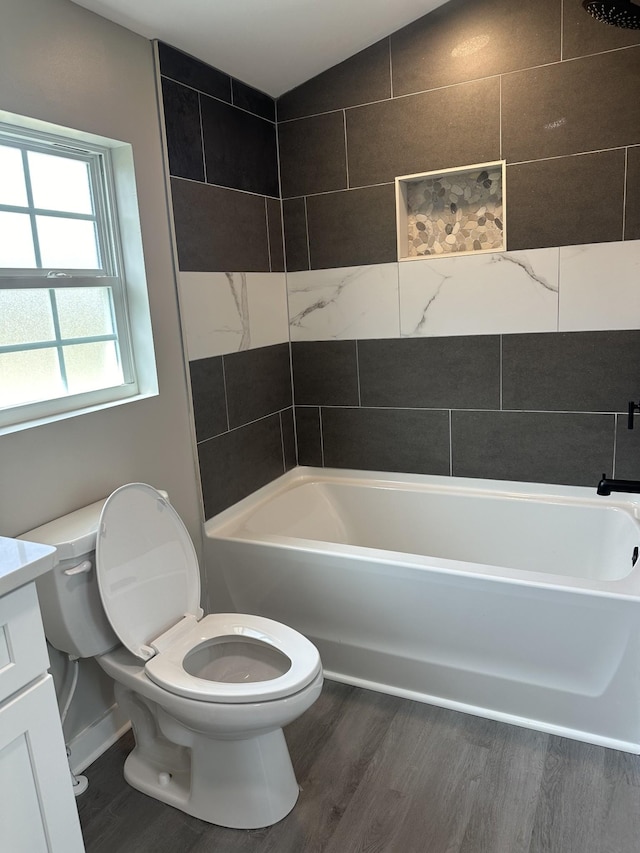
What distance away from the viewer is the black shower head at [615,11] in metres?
1.83

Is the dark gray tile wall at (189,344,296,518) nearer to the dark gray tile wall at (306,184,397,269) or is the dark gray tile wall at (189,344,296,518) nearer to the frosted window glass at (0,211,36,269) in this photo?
the dark gray tile wall at (306,184,397,269)

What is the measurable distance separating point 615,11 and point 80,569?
2182 mm

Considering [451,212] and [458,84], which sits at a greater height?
[458,84]

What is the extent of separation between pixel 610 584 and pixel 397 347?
4.44 ft

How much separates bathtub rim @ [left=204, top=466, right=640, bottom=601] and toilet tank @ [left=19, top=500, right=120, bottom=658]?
745mm

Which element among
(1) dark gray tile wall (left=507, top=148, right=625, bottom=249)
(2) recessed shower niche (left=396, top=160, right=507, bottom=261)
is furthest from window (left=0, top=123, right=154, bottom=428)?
(1) dark gray tile wall (left=507, top=148, right=625, bottom=249)

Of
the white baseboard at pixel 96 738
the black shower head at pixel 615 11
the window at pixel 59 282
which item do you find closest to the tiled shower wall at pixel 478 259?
the black shower head at pixel 615 11

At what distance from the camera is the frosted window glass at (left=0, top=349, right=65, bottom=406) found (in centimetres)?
192

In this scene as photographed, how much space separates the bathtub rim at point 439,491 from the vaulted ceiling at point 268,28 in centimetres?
175

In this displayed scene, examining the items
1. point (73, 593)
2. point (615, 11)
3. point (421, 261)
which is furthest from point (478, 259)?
point (73, 593)

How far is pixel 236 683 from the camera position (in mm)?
1853

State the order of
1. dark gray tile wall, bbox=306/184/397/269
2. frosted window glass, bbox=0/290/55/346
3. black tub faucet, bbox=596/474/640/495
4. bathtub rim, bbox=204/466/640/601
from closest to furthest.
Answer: frosted window glass, bbox=0/290/55/346 < bathtub rim, bbox=204/466/640/601 < black tub faucet, bbox=596/474/640/495 < dark gray tile wall, bbox=306/184/397/269

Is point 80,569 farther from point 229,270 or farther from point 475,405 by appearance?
point 475,405

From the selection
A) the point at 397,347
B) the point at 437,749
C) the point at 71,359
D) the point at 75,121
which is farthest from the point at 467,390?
the point at 75,121
